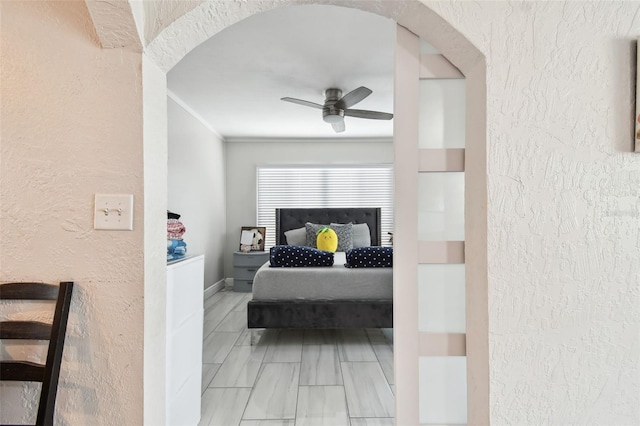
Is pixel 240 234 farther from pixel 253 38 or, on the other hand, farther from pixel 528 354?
pixel 528 354

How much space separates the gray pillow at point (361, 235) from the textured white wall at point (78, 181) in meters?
4.16

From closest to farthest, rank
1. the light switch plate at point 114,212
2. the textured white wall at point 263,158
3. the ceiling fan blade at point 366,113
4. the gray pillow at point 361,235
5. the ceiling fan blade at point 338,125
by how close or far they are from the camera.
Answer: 1. the light switch plate at point 114,212
2. the ceiling fan blade at point 366,113
3. the ceiling fan blade at point 338,125
4. the gray pillow at point 361,235
5. the textured white wall at point 263,158

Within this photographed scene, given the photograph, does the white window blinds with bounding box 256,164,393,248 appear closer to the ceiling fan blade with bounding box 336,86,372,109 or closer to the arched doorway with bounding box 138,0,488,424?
the ceiling fan blade with bounding box 336,86,372,109

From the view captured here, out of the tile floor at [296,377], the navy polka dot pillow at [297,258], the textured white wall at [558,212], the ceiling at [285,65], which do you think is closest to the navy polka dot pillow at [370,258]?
the navy polka dot pillow at [297,258]

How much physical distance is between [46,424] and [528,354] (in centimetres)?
152

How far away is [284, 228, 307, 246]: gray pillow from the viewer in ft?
17.2

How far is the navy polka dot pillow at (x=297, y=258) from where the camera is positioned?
10.4ft

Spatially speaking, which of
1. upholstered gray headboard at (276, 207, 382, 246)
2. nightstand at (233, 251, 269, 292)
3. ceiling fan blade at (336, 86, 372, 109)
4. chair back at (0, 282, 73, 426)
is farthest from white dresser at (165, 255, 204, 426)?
upholstered gray headboard at (276, 207, 382, 246)

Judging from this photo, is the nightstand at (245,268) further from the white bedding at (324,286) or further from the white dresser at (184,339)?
the white dresser at (184,339)

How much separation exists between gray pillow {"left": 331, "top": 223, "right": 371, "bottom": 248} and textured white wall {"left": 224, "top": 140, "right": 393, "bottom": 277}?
1.24 metres

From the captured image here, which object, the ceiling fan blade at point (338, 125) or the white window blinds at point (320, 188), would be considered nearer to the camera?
the ceiling fan blade at point (338, 125)

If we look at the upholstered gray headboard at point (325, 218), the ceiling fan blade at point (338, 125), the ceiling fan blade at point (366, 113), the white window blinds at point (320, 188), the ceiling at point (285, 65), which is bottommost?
the upholstered gray headboard at point (325, 218)

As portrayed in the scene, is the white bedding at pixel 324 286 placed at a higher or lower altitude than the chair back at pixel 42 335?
lower

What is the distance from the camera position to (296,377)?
2.44 m
